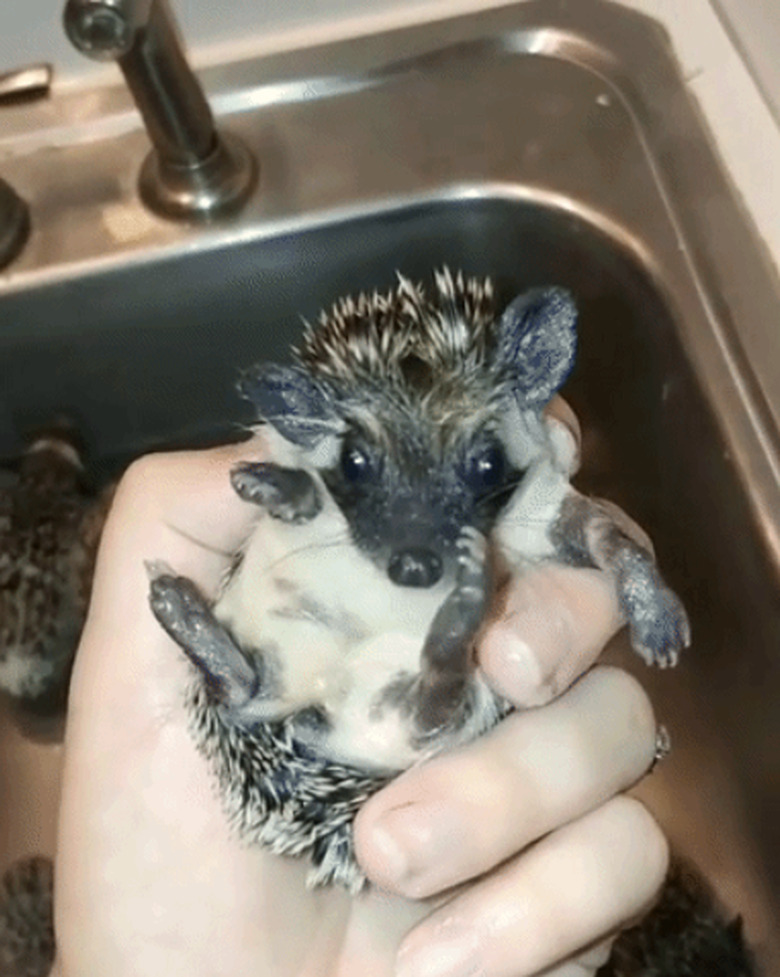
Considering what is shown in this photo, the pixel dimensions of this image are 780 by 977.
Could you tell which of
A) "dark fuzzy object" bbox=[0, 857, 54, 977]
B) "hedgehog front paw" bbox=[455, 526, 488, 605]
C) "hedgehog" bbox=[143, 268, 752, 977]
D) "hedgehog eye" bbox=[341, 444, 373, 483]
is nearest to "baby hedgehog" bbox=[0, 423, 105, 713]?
"dark fuzzy object" bbox=[0, 857, 54, 977]

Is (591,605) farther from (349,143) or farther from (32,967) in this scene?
(32,967)

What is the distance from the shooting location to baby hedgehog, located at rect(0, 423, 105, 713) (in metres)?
1.40

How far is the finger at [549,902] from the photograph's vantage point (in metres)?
0.93

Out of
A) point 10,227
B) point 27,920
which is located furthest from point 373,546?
point 27,920

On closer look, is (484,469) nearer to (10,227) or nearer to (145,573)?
(145,573)

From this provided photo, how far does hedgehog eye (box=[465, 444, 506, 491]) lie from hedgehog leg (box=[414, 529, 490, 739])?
0.04 m

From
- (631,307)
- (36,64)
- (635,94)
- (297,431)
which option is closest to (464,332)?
(297,431)

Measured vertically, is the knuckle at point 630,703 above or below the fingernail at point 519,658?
below

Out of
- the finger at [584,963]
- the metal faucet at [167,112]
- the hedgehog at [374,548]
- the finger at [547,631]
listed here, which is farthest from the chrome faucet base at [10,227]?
the finger at [584,963]

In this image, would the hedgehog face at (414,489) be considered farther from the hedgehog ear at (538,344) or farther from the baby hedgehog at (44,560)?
the baby hedgehog at (44,560)

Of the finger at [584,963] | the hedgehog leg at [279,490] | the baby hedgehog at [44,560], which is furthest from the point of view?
the baby hedgehog at [44,560]

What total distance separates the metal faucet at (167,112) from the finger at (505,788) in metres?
0.57

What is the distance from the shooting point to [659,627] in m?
0.93

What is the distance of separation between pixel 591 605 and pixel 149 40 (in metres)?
0.59
